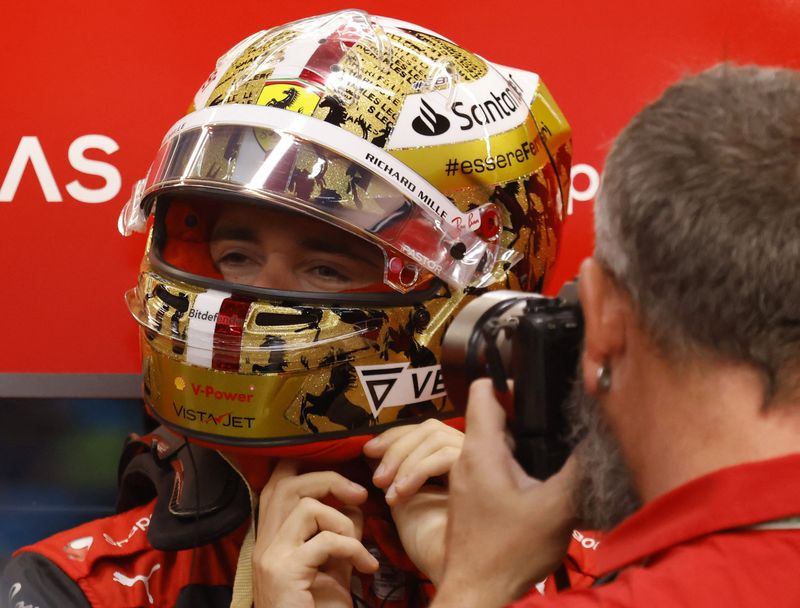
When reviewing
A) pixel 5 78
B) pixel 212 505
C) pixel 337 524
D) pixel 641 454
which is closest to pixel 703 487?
pixel 641 454

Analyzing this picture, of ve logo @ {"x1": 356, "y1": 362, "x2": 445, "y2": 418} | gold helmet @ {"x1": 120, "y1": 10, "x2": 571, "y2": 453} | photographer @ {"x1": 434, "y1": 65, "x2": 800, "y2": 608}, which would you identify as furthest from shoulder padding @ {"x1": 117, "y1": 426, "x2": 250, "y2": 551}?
photographer @ {"x1": 434, "y1": 65, "x2": 800, "y2": 608}

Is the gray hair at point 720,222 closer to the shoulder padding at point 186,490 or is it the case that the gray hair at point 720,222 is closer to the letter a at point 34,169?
the shoulder padding at point 186,490

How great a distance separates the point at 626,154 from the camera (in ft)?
2.75

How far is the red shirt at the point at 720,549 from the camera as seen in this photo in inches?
28.8

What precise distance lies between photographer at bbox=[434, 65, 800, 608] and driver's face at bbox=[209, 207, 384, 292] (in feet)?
1.72

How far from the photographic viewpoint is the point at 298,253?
4.46 feet

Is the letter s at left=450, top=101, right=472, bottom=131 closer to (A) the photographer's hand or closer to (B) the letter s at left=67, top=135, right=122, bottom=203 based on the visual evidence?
(A) the photographer's hand

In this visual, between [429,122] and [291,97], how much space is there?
166 millimetres

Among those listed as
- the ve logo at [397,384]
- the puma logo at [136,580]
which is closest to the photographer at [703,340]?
the ve logo at [397,384]

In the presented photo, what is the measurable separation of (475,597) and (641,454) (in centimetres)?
19

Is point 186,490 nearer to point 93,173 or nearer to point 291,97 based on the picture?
point 291,97

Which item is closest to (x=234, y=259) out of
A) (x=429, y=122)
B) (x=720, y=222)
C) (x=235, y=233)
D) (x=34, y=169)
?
(x=235, y=233)

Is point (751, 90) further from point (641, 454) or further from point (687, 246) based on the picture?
point (641, 454)

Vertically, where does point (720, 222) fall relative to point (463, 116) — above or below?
above
